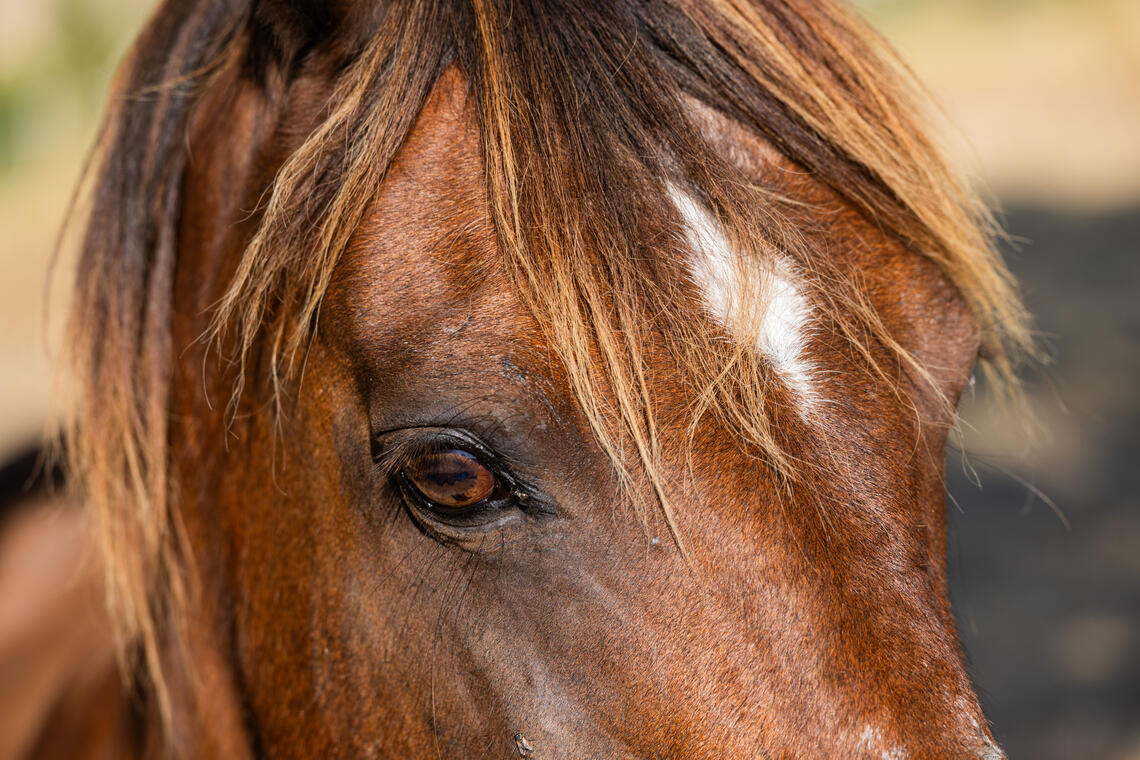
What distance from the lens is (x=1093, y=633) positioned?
3674mm

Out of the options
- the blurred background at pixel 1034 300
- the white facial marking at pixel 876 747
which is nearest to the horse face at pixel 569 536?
the white facial marking at pixel 876 747

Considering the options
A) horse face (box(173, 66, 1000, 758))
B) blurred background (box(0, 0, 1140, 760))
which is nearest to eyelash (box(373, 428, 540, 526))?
horse face (box(173, 66, 1000, 758))

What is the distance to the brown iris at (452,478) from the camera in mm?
989

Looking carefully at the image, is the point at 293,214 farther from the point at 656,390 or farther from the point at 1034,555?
the point at 1034,555

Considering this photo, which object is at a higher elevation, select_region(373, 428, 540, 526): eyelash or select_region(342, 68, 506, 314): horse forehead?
select_region(342, 68, 506, 314): horse forehead

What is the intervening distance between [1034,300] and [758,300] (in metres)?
0.83

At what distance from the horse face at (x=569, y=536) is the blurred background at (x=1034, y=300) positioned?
27 cm

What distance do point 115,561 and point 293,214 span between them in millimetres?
632

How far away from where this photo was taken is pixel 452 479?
1.00m

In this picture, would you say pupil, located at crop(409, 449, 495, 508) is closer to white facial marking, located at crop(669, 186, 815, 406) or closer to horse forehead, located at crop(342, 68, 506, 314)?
horse forehead, located at crop(342, 68, 506, 314)

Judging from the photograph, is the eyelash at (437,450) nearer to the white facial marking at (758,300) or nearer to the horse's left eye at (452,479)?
the horse's left eye at (452,479)

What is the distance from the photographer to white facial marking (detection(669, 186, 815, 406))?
Result: 3.15 ft

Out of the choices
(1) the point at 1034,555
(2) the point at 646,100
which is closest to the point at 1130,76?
(1) the point at 1034,555

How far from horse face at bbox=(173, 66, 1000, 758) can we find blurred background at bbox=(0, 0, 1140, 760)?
10.6 inches
